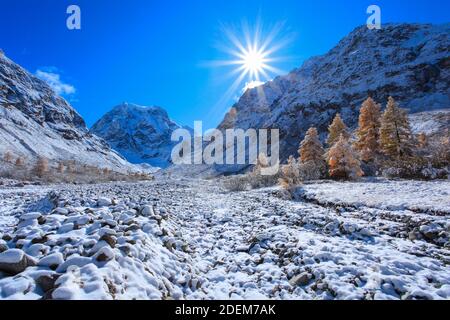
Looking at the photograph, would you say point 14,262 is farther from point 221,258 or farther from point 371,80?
point 371,80

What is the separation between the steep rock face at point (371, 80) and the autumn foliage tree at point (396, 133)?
258 ft

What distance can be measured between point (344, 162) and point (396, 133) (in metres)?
10.2

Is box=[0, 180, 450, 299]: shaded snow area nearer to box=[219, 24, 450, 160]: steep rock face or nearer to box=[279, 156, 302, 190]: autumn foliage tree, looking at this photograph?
box=[279, 156, 302, 190]: autumn foliage tree

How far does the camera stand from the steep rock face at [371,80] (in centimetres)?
11538

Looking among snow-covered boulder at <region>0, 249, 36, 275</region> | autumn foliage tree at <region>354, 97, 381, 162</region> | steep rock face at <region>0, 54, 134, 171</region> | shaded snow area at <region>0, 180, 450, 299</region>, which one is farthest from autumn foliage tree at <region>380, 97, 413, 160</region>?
steep rock face at <region>0, 54, 134, 171</region>

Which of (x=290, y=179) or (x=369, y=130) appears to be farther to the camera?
(x=369, y=130)

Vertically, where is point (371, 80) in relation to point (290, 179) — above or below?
above

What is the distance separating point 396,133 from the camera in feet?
107

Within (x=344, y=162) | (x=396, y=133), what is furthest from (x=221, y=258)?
(x=396, y=133)

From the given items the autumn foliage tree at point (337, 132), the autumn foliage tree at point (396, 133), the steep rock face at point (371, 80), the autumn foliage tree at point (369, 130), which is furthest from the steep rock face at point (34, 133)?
the autumn foliage tree at point (396, 133)

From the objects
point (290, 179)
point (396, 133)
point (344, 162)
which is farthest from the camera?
point (396, 133)

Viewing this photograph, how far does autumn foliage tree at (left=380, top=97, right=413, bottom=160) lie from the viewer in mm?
32562

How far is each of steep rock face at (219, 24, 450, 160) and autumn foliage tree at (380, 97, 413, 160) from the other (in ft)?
258

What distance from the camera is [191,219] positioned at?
44.1ft
